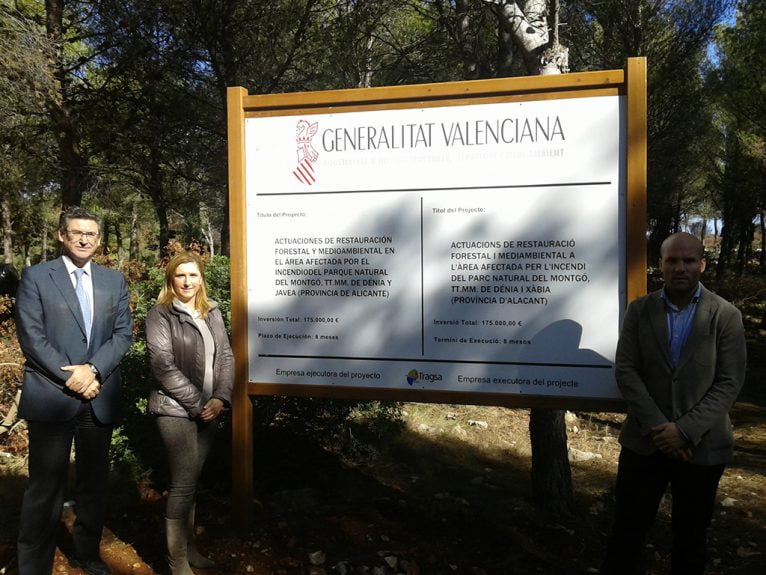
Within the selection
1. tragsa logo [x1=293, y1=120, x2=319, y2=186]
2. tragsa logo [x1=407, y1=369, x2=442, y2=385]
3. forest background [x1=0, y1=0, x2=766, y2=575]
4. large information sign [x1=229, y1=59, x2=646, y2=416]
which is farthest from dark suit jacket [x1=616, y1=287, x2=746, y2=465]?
forest background [x1=0, y1=0, x2=766, y2=575]

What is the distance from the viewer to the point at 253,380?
12.3ft

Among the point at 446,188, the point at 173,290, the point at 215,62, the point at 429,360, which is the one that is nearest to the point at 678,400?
the point at 429,360

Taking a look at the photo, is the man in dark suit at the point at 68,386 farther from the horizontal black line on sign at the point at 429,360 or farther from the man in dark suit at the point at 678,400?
the man in dark suit at the point at 678,400

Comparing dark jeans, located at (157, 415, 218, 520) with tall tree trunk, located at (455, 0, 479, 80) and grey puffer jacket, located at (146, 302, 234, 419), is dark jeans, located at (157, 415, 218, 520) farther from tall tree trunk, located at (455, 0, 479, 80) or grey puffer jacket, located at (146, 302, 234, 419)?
tall tree trunk, located at (455, 0, 479, 80)

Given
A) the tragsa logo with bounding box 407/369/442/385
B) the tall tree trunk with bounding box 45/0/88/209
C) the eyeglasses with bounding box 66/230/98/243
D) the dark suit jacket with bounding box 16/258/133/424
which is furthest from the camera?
the tall tree trunk with bounding box 45/0/88/209

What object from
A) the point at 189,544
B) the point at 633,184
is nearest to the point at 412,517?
the point at 189,544

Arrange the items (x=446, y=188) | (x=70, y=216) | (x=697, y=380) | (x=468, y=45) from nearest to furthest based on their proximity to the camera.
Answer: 1. (x=697, y=380)
2. (x=70, y=216)
3. (x=446, y=188)
4. (x=468, y=45)

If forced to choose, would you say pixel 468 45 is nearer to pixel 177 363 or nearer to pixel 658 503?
pixel 177 363

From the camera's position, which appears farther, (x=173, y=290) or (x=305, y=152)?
(x=305, y=152)

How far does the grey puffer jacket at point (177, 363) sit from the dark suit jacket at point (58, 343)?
0.26 m

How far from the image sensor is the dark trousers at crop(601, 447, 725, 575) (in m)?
2.84

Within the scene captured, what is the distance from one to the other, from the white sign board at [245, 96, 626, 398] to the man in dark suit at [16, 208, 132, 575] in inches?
34.7

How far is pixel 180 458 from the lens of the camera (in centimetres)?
312

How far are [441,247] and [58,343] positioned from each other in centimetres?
208
